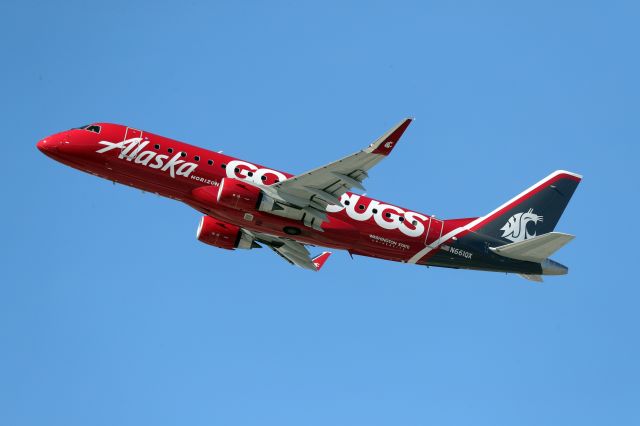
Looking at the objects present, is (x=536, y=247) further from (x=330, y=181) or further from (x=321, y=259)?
(x=321, y=259)

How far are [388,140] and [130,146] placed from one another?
15974mm

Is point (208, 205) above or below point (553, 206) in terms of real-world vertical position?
below

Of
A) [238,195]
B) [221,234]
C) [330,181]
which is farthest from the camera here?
[221,234]

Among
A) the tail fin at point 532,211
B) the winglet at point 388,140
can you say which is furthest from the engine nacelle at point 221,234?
the winglet at point 388,140

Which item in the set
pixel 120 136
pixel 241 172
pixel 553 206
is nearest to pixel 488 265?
pixel 553 206

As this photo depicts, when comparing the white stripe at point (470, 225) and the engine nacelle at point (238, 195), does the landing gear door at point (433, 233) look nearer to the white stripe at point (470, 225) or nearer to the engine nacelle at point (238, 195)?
the white stripe at point (470, 225)

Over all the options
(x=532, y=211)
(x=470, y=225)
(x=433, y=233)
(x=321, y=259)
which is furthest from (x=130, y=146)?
(x=532, y=211)

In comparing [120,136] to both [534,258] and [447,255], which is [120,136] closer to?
[447,255]

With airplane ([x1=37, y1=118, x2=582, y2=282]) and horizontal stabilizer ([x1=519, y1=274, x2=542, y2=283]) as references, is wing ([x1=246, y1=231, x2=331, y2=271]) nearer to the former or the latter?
airplane ([x1=37, y1=118, x2=582, y2=282])

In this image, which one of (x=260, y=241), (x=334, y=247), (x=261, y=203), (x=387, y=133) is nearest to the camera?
(x=387, y=133)

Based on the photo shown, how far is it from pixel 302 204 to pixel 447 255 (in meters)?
9.90

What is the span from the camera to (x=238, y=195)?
52.8 metres

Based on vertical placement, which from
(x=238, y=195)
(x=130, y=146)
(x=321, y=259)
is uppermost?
(x=130, y=146)

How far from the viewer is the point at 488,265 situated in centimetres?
5766
